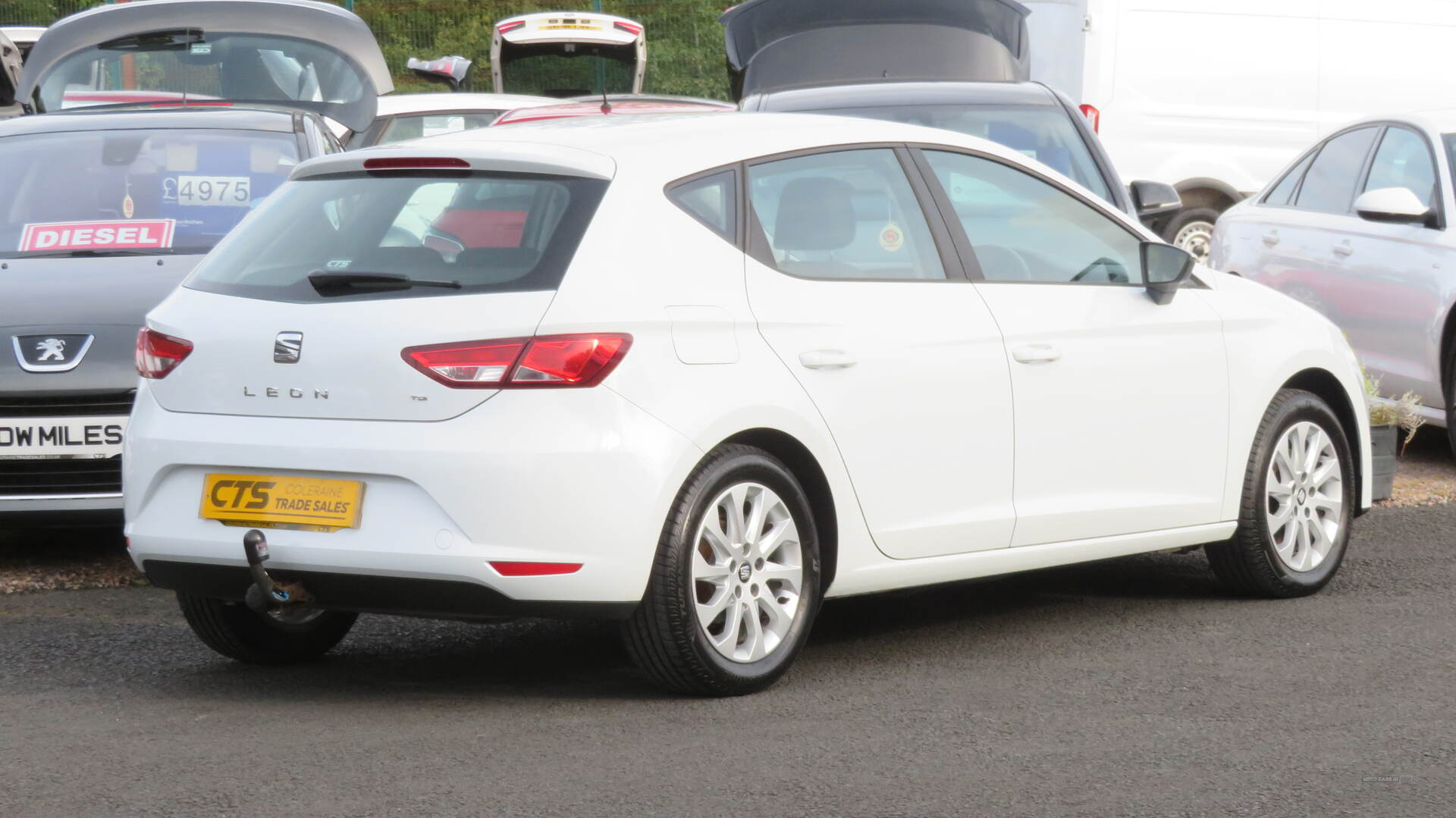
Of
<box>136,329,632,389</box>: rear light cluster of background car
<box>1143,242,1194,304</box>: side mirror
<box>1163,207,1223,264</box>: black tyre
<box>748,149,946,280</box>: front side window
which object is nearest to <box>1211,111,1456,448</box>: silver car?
<box>1143,242,1194,304</box>: side mirror

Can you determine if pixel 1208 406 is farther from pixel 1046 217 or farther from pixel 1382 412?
pixel 1382 412

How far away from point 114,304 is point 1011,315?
129 inches

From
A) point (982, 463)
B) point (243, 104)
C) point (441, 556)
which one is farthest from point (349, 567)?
point (243, 104)

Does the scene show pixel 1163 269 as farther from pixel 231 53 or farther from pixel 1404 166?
pixel 231 53

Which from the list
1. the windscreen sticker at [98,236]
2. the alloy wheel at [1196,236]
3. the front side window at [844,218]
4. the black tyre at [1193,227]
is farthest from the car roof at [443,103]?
the front side window at [844,218]

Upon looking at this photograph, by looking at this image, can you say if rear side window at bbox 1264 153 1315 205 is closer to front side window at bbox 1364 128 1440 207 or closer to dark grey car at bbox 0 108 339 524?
front side window at bbox 1364 128 1440 207

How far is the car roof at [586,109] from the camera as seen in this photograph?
30.9ft

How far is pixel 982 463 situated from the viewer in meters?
5.75

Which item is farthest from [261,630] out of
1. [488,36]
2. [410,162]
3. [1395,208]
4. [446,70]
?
[488,36]

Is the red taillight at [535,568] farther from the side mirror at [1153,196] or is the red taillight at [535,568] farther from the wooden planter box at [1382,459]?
the side mirror at [1153,196]

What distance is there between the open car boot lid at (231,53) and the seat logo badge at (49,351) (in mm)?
3179

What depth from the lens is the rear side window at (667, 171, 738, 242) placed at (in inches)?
208

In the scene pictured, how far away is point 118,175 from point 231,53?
98.4 inches

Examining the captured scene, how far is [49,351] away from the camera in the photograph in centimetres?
695
